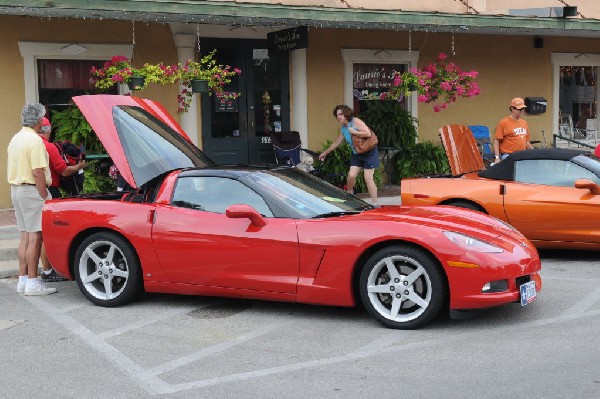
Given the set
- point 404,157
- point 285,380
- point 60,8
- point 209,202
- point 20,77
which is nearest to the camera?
point 285,380

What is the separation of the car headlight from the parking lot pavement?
529 mm

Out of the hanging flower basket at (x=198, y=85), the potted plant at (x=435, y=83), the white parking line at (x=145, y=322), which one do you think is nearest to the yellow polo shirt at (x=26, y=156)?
the white parking line at (x=145, y=322)

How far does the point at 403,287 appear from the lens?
20.4 ft

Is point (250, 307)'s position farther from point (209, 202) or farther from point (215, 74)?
point (215, 74)

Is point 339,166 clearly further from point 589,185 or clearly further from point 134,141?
point 134,141

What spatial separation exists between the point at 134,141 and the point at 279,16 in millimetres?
5933

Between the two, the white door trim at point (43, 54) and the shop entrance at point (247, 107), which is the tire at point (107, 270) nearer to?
the white door trim at point (43, 54)

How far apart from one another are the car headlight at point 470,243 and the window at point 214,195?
57.8 inches

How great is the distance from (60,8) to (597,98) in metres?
13.4

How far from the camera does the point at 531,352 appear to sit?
5582 millimetres

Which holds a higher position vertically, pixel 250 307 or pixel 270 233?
pixel 270 233

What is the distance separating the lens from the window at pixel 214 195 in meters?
6.89

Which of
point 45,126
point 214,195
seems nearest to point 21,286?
point 45,126

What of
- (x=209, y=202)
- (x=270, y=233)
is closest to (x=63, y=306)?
(x=209, y=202)
